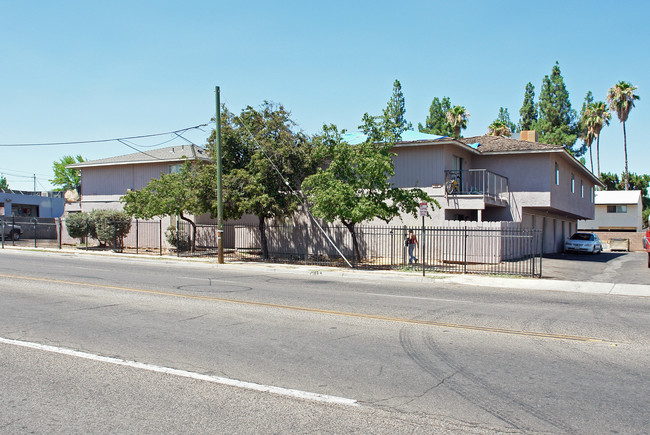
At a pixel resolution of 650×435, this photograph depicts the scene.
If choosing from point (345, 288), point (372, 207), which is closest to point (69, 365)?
point (345, 288)

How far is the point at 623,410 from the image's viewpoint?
16.1 ft

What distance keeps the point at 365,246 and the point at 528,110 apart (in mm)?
55530

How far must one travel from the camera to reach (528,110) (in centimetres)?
7256

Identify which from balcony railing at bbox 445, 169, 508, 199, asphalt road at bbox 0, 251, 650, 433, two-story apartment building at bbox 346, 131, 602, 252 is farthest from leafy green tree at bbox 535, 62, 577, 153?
asphalt road at bbox 0, 251, 650, 433

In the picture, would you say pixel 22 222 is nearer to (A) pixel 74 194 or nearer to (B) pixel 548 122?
(A) pixel 74 194

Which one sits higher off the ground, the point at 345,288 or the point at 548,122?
the point at 548,122

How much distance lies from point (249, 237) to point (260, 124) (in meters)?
8.39

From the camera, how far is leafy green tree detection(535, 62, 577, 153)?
217 feet

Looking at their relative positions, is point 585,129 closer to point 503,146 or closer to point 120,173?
point 503,146

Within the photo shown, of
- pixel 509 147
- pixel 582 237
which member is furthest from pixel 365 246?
pixel 582 237

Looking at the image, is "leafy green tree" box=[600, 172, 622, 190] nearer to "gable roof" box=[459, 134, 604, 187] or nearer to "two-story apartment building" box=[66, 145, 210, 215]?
"gable roof" box=[459, 134, 604, 187]

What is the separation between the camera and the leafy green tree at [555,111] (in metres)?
66.2

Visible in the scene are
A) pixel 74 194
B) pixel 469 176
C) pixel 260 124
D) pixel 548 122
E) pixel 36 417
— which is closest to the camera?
pixel 36 417

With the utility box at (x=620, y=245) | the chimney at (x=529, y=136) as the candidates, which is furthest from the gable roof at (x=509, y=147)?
the utility box at (x=620, y=245)
